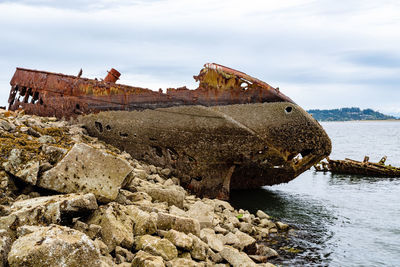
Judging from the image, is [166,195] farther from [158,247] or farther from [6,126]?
[6,126]

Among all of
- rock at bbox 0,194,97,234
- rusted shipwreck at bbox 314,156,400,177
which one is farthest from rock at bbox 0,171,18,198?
rusted shipwreck at bbox 314,156,400,177

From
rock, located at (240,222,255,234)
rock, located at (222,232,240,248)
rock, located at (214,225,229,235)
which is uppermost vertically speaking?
rock, located at (214,225,229,235)

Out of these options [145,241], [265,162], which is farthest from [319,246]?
[145,241]

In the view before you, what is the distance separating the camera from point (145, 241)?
4141mm

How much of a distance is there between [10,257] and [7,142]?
2812mm

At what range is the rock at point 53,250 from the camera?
2.88 meters

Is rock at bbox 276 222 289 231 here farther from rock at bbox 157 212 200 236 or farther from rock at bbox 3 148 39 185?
rock at bbox 3 148 39 185

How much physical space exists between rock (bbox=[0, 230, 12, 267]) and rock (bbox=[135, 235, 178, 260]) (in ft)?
A: 4.41

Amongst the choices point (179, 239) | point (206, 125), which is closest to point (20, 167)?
point (179, 239)

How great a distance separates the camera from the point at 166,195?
6.20 metres

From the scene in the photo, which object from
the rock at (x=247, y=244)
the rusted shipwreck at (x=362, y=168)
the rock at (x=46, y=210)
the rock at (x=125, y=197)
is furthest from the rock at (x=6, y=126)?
the rusted shipwreck at (x=362, y=168)

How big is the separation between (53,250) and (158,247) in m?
1.42

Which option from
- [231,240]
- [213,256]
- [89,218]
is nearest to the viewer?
[89,218]

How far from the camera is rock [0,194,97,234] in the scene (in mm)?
3637
